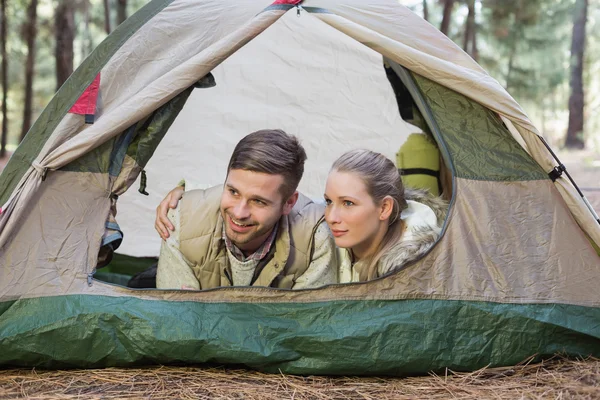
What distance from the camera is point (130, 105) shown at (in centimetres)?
246

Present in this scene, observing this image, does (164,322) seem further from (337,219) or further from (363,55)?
(363,55)

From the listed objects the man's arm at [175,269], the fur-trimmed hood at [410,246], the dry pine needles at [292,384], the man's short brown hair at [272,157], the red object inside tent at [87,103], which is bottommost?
the dry pine needles at [292,384]

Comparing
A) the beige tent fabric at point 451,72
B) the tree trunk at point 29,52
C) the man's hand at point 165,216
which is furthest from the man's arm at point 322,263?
the tree trunk at point 29,52

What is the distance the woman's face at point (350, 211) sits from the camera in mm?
2455

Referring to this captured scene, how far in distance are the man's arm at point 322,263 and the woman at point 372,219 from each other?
8 centimetres

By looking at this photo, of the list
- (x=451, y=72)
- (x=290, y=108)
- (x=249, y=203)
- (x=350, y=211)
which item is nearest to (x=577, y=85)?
(x=290, y=108)

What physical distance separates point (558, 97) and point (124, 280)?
1112 inches

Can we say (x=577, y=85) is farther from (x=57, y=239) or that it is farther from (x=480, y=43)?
(x=57, y=239)

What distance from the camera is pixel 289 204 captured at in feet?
8.68

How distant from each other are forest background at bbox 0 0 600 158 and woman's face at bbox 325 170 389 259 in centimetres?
676

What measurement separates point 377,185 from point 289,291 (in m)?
0.55

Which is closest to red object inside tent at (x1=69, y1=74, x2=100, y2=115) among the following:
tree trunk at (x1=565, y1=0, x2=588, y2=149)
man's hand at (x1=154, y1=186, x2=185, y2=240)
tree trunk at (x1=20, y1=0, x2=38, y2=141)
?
man's hand at (x1=154, y1=186, x2=185, y2=240)

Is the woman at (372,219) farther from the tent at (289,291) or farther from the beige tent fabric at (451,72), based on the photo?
the beige tent fabric at (451,72)

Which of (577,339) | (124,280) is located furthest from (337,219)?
(124,280)
